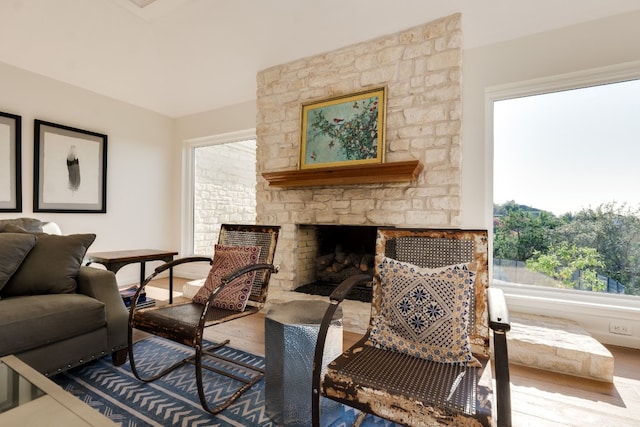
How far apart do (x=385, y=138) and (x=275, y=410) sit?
230 cm

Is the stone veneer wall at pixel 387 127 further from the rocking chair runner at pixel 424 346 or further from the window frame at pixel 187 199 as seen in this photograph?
the window frame at pixel 187 199

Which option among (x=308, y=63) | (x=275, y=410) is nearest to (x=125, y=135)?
(x=308, y=63)

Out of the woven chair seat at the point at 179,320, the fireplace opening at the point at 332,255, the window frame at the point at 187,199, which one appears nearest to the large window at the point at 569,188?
the fireplace opening at the point at 332,255

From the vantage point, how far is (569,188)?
274 cm

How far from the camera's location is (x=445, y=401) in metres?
1.01

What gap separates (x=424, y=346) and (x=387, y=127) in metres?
2.15

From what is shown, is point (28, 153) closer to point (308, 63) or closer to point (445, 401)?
point (308, 63)

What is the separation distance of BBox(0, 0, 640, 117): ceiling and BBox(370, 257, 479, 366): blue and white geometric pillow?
2394mm

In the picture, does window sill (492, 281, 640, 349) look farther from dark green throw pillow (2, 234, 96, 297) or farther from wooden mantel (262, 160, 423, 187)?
dark green throw pillow (2, 234, 96, 297)

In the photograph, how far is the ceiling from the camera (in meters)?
2.68

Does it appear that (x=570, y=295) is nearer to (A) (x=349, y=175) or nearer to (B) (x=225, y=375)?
(A) (x=349, y=175)

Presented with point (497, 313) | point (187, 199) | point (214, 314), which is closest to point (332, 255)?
point (214, 314)

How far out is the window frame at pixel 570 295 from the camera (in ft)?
8.16

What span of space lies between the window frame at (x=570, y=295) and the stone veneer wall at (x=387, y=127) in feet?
1.69
